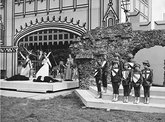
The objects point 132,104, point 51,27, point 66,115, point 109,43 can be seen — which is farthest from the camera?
point 51,27

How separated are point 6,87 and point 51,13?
23.8 feet

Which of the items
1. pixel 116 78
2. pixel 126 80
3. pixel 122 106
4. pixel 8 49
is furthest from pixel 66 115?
pixel 8 49

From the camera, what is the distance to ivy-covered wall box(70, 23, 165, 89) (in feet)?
30.4

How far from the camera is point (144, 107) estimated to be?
6.46 metres

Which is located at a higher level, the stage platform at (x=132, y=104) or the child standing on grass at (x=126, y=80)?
the child standing on grass at (x=126, y=80)

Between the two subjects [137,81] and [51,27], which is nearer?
[137,81]

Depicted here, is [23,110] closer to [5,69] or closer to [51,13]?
[51,13]

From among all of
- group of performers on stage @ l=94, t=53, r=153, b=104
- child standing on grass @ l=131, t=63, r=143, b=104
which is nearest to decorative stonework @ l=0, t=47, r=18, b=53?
Answer: group of performers on stage @ l=94, t=53, r=153, b=104

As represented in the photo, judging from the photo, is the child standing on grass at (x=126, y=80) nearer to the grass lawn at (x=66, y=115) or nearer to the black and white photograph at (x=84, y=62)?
the black and white photograph at (x=84, y=62)

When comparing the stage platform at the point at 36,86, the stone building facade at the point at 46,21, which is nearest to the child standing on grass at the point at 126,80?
the stage platform at the point at 36,86

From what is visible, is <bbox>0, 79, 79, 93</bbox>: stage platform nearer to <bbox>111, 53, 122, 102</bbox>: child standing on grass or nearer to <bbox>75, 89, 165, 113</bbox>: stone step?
<bbox>75, 89, 165, 113</bbox>: stone step

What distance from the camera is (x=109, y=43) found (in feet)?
32.0

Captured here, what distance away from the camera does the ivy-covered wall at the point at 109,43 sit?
365 inches

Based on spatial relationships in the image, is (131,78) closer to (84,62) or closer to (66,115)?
(66,115)
